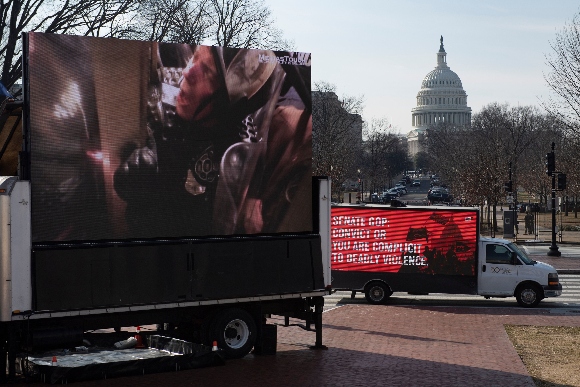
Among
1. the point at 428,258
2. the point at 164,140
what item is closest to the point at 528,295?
the point at 428,258

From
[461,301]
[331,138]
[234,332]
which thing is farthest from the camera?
[331,138]

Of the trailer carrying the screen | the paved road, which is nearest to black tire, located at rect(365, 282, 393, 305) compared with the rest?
the paved road

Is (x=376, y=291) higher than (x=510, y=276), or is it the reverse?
(x=510, y=276)

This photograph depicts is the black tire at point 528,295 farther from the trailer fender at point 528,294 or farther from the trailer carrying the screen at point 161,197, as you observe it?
the trailer carrying the screen at point 161,197

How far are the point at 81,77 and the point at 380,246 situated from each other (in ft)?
41.6

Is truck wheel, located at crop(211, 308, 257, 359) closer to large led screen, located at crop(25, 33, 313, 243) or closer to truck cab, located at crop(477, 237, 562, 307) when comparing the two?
large led screen, located at crop(25, 33, 313, 243)

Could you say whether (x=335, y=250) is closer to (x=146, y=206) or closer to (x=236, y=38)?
(x=146, y=206)

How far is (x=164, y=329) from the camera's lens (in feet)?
54.6

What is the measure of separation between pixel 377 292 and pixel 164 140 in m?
11.7

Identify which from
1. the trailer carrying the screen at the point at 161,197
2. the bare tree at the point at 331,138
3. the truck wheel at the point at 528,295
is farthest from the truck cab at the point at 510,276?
the bare tree at the point at 331,138

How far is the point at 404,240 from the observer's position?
81.3 ft

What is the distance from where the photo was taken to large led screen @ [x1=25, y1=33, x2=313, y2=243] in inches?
539

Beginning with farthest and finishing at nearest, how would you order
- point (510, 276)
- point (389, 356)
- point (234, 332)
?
point (510, 276), point (389, 356), point (234, 332)

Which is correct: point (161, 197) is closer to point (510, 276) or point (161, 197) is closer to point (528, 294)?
point (510, 276)
